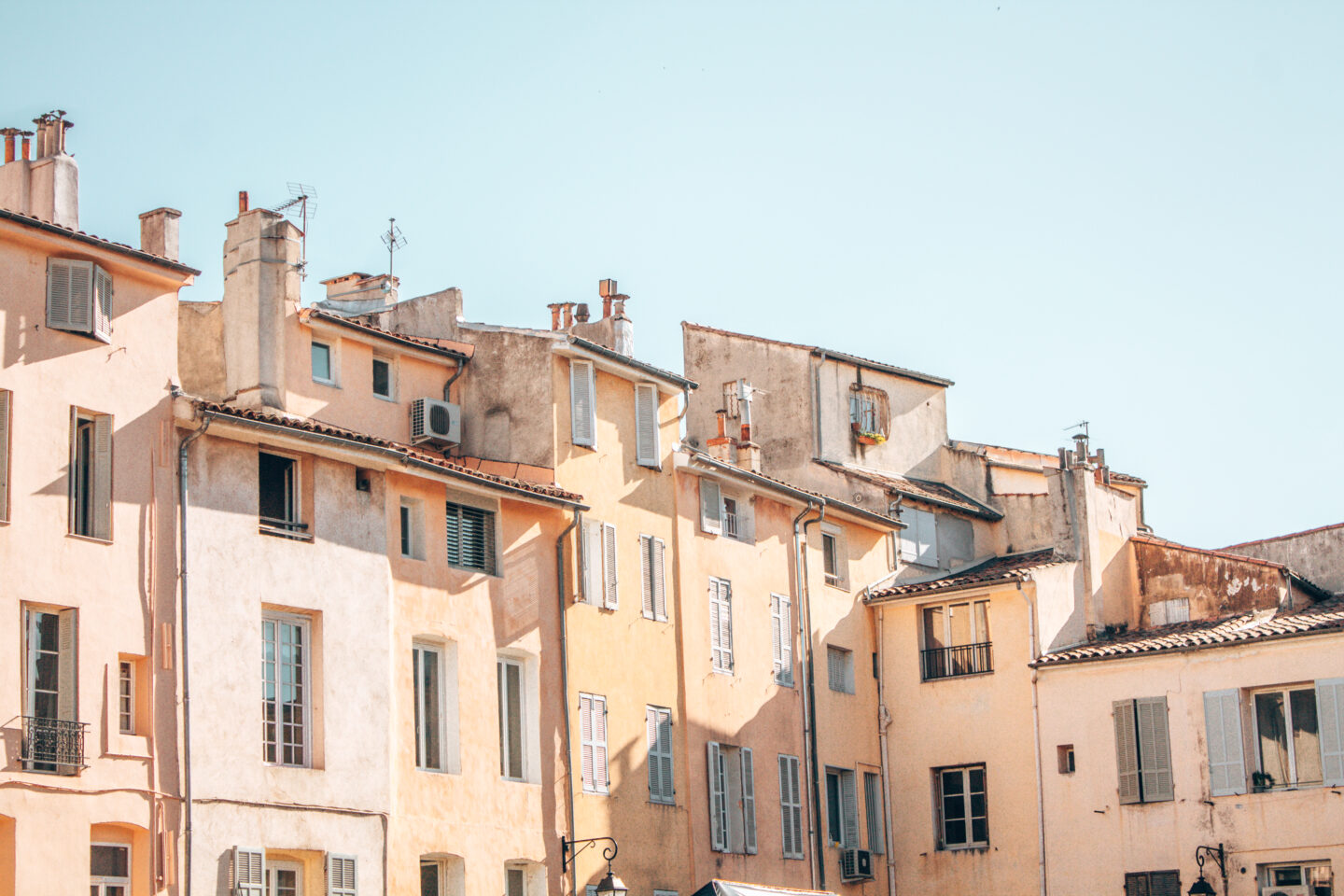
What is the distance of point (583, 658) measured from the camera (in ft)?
104

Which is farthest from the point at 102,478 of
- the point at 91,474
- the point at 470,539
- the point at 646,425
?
the point at 646,425

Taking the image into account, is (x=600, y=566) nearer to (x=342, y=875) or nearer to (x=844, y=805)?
(x=342, y=875)

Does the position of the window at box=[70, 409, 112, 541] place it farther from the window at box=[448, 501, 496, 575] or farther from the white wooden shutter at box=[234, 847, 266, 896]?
the window at box=[448, 501, 496, 575]

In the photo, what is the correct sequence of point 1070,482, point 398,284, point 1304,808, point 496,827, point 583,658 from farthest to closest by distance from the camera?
point 1070,482
point 398,284
point 1304,808
point 583,658
point 496,827

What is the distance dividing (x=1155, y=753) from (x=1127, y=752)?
55 cm

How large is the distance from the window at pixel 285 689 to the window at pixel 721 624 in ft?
32.4

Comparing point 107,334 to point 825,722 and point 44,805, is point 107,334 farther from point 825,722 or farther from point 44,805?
point 825,722

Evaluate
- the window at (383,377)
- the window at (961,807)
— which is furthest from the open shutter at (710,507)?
the window at (961,807)

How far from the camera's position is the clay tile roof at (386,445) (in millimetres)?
25625

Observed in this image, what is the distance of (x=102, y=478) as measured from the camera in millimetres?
24344

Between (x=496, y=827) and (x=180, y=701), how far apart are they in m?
6.42

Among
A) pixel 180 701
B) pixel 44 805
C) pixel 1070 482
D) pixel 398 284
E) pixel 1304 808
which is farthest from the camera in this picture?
pixel 1070 482

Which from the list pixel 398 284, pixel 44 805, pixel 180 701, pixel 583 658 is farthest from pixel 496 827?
pixel 398 284

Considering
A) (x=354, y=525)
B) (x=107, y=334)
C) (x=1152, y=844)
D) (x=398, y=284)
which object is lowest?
(x=1152, y=844)
